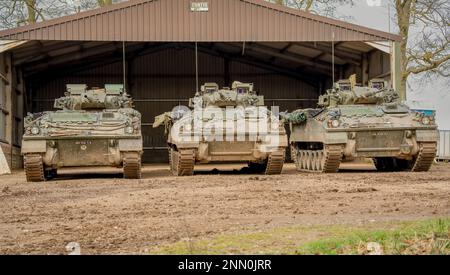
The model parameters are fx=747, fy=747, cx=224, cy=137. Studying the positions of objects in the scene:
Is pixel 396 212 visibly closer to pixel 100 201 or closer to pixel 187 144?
pixel 100 201

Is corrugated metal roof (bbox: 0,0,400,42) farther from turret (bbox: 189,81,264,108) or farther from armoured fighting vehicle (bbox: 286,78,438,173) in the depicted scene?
armoured fighting vehicle (bbox: 286,78,438,173)

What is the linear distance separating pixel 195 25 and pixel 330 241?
18.5m

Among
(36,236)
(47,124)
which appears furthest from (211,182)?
(36,236)

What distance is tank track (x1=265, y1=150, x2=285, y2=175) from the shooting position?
59.3 feet

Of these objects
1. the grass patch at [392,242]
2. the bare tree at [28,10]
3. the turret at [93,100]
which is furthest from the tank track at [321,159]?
the bare tree at [28,10]

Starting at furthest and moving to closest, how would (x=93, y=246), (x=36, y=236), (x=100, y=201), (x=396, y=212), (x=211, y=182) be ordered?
(x=211, y=182) → (x=100, y=201) → (x=396, y=212) → (x=36, y=236) → (x=93, y=246)

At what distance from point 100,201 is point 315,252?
6.40 m

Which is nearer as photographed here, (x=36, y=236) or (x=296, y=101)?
(x=36, y=236)

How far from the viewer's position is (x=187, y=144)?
1752 cm

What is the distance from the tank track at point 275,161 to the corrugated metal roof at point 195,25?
22.9 feet

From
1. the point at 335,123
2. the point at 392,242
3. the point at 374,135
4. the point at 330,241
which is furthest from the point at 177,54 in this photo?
the point at 392,242

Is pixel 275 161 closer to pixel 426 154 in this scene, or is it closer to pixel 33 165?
pixel 426 154

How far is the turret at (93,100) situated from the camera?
19.5 m

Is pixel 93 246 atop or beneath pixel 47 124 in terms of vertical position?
beneath
